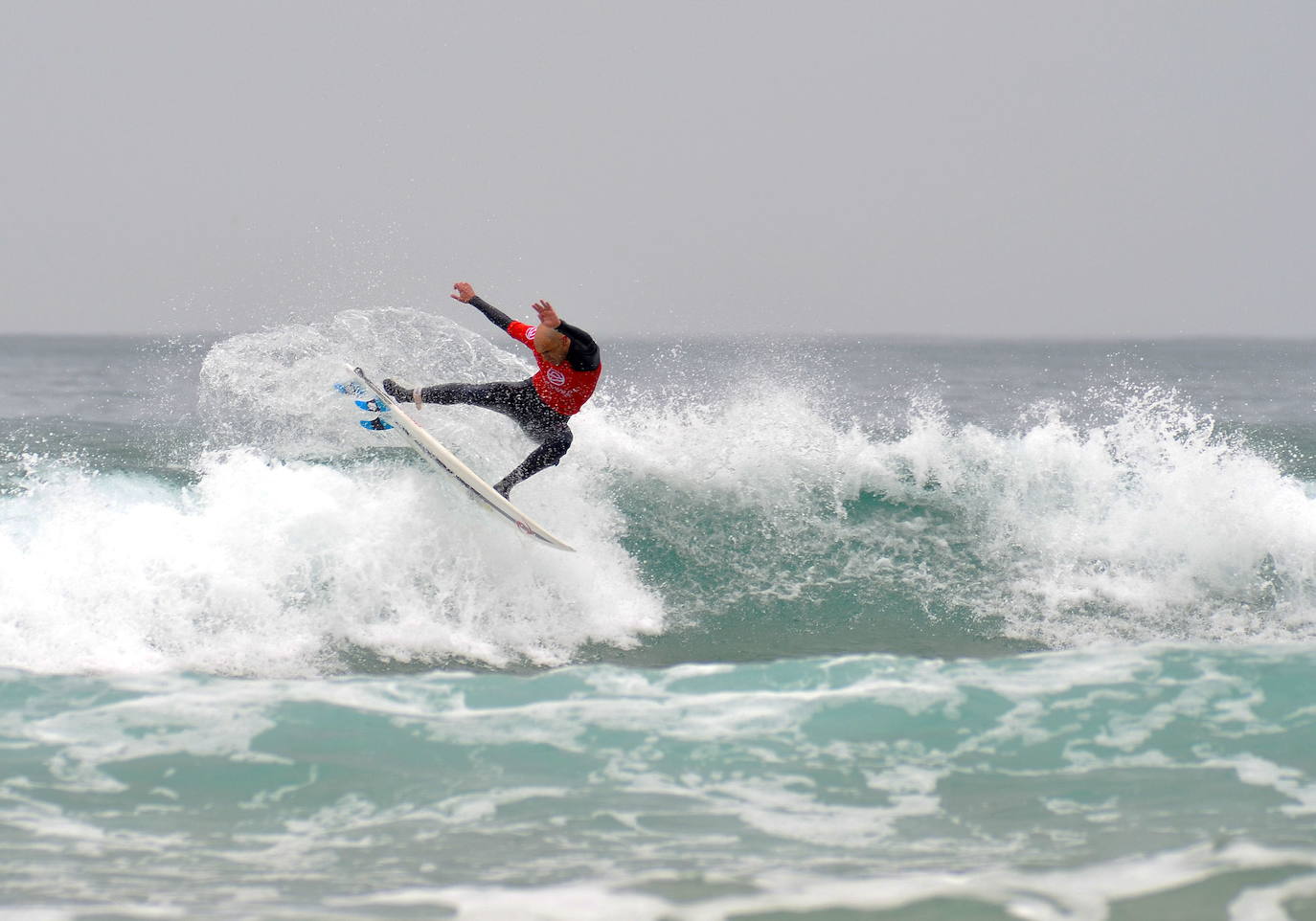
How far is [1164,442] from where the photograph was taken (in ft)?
37.9

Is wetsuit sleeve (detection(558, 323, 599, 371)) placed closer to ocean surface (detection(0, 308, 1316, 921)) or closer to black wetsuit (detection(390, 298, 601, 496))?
black wetsuit (detection(390, 298, 601, 496))

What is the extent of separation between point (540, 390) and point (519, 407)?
11.9 inches

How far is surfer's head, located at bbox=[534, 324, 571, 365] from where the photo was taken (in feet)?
26.9

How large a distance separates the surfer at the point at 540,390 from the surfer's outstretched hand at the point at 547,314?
0.09ft

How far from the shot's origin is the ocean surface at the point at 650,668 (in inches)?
192

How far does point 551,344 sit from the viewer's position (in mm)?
8273

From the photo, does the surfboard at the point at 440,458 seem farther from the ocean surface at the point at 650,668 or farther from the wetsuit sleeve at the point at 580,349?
the wetsuit sleeve at the point at 580,349

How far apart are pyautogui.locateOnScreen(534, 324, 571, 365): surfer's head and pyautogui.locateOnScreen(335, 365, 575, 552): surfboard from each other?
1193 millimetres

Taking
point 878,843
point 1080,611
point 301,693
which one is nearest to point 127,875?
point 301,693

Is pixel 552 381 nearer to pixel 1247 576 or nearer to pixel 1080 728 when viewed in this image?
pixel 1080 728

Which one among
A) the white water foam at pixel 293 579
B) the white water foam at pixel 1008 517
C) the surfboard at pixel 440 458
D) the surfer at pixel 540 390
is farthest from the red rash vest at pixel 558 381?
the white water foam at pixel 1008 517

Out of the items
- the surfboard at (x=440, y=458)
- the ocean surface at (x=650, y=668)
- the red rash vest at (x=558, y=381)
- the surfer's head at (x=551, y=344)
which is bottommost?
the ocean surface at (x=650, y=668)

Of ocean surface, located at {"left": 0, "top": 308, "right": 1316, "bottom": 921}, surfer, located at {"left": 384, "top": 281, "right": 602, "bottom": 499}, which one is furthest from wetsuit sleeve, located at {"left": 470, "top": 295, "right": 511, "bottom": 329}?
ocean surface, located at {"left": 0, "top": 308, "right": 1316, "bottom": 921}

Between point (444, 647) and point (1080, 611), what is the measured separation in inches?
212
